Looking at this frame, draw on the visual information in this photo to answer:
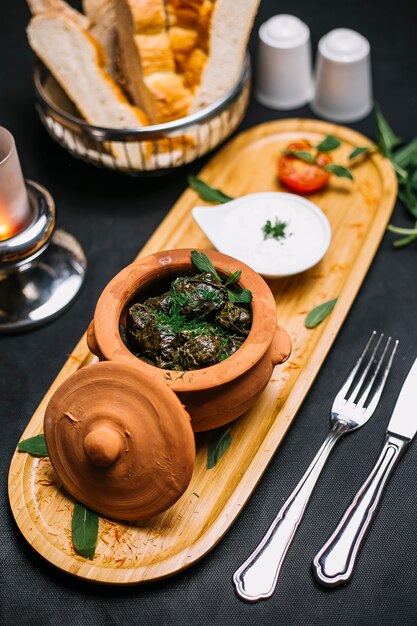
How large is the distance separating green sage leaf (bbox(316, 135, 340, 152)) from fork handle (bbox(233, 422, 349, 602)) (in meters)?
1.26

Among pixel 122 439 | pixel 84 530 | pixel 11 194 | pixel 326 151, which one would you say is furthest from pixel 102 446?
pixel 326 151

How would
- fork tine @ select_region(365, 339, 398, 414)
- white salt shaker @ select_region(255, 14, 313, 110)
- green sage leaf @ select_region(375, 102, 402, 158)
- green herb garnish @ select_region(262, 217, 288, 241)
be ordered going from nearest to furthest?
fork tine @ select_region(365, 339, 398, 414) → green herb garnish @ select_region(262, 217, 288, 241) → green sage leaf @ select_region(375, 102, 402, 158) → white salt shaker @ select_region(255, 14, 313, 110)

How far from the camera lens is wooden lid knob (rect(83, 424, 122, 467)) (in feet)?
5.57

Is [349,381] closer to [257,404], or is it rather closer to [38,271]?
[257,404]

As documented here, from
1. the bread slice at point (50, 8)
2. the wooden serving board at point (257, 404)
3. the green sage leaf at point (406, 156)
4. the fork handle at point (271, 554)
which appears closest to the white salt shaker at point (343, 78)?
the wooden serving board at point (257, 404)

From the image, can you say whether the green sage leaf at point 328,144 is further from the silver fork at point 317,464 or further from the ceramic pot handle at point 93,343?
the ceramic pot handle at point 93,343

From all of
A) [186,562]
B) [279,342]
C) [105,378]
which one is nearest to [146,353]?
[105,378]

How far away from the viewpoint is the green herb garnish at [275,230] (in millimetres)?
2418

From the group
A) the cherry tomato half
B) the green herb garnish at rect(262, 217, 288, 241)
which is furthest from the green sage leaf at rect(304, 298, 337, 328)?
the cherry tomato half

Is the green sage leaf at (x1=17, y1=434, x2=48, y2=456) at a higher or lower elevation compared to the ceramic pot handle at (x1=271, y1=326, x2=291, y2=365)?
lower

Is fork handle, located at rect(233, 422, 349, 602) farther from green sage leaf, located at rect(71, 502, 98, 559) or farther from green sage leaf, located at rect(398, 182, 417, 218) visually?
green sage leaf, located at rect(398, 182, 417, 218)

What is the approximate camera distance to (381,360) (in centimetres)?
226

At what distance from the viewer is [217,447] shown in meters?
2.03

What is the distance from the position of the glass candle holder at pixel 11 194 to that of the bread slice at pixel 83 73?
15.9 inches
